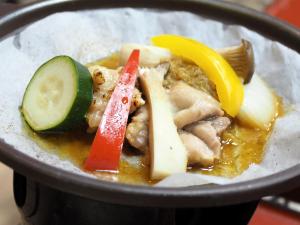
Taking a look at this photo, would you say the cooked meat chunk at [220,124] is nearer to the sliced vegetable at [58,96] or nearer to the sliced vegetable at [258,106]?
the sliced vegetable at [258,106]

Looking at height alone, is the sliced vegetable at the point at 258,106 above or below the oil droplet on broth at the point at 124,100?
below

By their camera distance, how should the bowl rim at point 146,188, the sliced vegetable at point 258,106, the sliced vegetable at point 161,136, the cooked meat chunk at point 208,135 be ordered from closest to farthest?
the bowl rim at point 146,188, the sliced vegetable at point 161,136, the cooked meat chunk at point 208,135, the sliced vegetable at point 258,106

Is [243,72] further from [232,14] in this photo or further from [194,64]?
[232,14]

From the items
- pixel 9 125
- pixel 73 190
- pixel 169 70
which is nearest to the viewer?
pixel 73 190

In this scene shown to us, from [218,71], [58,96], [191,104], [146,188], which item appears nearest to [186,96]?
[191,104]

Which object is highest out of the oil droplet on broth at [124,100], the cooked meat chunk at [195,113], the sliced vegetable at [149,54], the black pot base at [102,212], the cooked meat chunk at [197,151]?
Answer: the sliced vegetable at [149,54]

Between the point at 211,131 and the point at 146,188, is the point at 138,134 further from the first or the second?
the point at 146,188

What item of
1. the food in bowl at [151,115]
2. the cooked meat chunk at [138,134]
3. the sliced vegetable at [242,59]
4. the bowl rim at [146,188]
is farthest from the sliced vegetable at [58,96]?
the sliced vegetable at [242,59]

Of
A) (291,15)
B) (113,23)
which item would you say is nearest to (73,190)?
(113,23)
